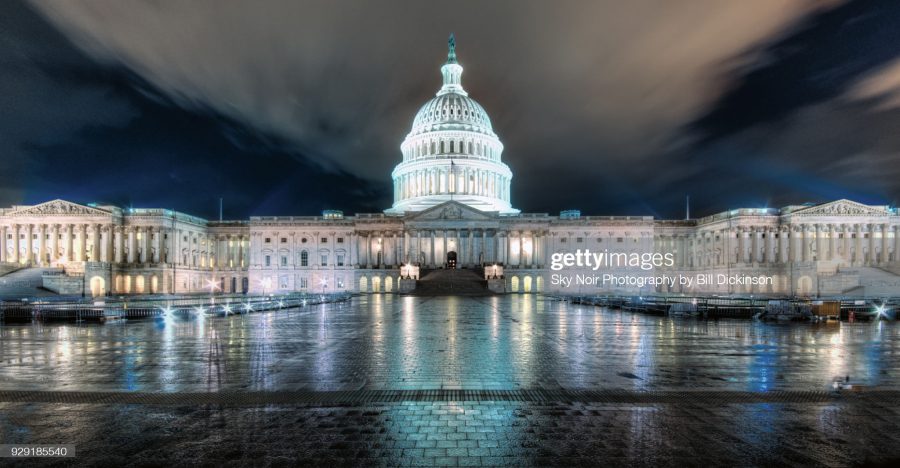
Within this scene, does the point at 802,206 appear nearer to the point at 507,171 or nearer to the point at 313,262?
the point at 507,171

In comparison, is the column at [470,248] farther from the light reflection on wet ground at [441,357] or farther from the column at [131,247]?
the light reflection on wet ground at [441,357]

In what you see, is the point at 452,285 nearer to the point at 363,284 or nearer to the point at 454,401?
the point at 363,284

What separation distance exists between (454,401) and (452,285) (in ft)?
236

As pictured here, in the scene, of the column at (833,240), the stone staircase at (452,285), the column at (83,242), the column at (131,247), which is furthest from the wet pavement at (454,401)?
the column at (833,240)

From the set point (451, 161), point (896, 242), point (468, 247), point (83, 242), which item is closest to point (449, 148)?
point (451, 161)

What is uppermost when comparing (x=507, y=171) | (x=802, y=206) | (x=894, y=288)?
(x=507, y=171)

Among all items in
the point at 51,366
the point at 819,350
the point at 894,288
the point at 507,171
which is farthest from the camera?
the point at 507,171

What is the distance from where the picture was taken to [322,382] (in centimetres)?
1356

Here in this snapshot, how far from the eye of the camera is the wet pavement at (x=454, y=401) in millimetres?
8359

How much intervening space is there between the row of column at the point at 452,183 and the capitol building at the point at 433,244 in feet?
1.10

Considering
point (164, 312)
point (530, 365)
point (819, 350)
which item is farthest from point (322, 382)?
point (164, 312)

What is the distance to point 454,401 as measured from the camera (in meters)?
11.6

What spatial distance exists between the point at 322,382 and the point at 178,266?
101120mm

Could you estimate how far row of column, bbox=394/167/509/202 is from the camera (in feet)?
401
